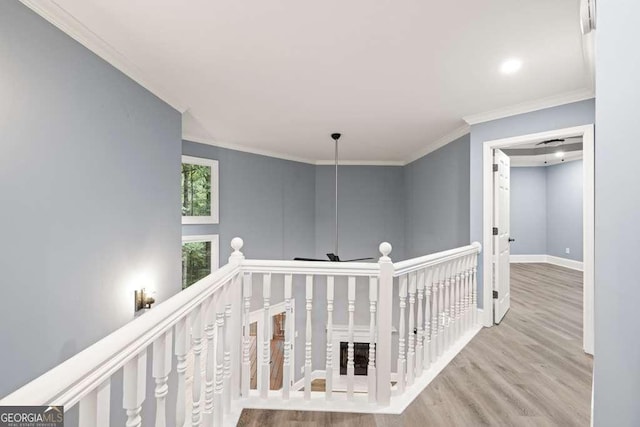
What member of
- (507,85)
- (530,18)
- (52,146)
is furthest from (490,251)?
(52,146)

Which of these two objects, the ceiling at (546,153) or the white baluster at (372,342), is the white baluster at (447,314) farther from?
the ceiling at (546,153)

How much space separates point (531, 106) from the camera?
313 cm

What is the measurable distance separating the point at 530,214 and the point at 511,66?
6397 millimetres

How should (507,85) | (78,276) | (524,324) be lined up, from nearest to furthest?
1. (78,276)
2. (507,85)
3. (524,324)

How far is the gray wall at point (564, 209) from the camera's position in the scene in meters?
6.62

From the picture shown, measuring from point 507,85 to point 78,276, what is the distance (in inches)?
146

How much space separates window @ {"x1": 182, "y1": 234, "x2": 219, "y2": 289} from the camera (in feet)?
14.6

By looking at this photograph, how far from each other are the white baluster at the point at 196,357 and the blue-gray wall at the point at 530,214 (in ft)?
26.6

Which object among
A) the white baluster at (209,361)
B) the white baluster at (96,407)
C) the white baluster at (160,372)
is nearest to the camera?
the white baluster at (96,407)

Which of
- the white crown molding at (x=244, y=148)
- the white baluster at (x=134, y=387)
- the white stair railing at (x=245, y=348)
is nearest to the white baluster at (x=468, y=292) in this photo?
the white stair railing at (x=245, y=348)

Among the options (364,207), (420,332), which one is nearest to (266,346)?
(420,332)

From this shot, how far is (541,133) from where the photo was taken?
3.10 m

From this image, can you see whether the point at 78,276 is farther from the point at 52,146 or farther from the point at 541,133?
the point at 541,133

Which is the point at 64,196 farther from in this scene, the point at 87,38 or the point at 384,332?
the point at 384,332
